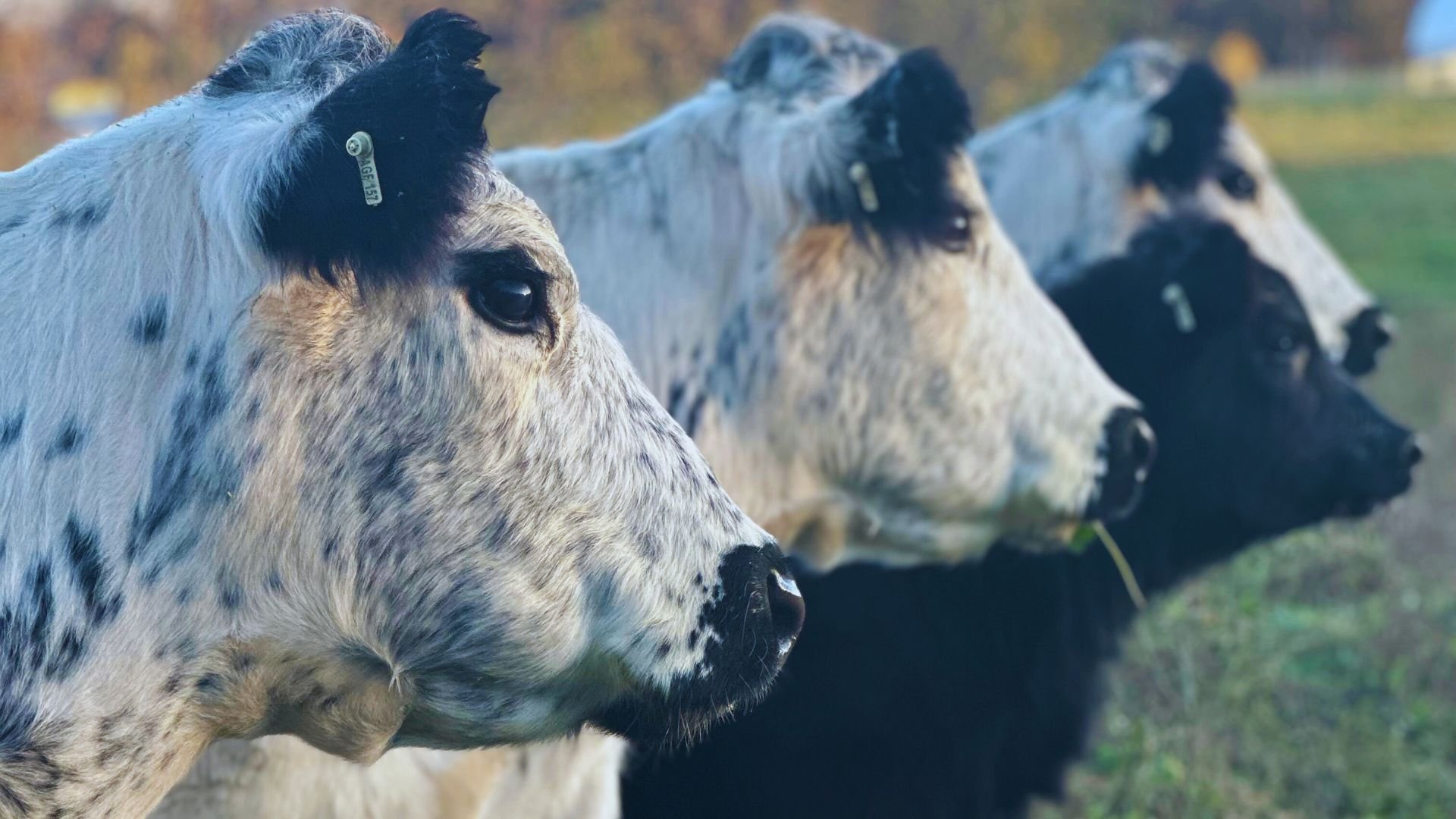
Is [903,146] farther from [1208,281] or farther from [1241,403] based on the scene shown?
[1241,403]

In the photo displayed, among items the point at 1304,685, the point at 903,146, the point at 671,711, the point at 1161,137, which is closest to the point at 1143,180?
the point at 1161,137

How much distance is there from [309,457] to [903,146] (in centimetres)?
175

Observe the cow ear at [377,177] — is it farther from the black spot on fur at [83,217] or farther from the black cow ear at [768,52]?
the black cow ear at [768,52]

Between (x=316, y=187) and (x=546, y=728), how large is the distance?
0.77 meters

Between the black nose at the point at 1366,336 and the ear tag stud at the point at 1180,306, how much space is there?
1.27 m

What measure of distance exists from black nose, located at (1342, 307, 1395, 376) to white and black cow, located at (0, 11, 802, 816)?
420cm

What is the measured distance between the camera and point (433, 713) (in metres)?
1.97

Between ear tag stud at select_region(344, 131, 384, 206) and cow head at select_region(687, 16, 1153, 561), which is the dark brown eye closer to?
ear tag stud at select_region(344, 131, 384, 206)

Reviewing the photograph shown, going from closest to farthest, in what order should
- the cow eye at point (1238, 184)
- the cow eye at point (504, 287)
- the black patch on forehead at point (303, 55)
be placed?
1. the cow eye at point (504, 287)
2. the black patch on forehead at point (303, 55)
3. the cow eye at point (1238, 184)

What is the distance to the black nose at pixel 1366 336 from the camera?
5477mm

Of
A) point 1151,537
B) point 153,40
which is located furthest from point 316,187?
point 153,40

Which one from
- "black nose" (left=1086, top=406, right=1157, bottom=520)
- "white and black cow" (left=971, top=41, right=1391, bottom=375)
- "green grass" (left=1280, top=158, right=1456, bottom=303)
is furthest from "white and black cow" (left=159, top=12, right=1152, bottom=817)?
"green grass" (left=1280, top=158, right=1456, bottom=303)

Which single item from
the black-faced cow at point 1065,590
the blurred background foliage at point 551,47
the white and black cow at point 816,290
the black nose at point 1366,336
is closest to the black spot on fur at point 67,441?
the white and black cow at point 816,290

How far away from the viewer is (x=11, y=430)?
176cm
